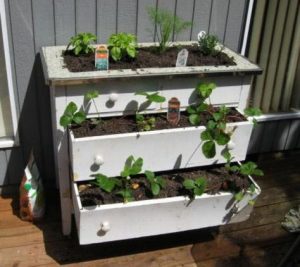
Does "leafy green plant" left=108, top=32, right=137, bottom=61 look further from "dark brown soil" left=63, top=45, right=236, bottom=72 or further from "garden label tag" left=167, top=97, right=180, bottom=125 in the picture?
"garden label tag" left=167, top=97, right=180, bottom=125

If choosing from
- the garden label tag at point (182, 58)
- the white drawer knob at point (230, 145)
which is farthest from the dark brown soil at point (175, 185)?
the garden label tag at point (182, 58)

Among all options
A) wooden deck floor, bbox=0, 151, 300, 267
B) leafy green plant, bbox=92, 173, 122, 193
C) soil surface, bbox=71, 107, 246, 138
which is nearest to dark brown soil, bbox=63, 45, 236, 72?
soil surface, bbox=71, 107, 246, 138

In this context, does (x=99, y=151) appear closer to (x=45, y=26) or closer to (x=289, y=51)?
(x=45, y=26)

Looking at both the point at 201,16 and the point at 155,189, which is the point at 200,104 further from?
the point at 201,16

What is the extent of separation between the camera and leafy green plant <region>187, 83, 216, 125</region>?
204 cm

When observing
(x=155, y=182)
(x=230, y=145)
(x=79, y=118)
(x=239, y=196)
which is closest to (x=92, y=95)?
(x=79, y=118)

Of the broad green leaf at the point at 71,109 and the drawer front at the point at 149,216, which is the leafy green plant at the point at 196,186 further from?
the broad green leaf at the point at 71,109

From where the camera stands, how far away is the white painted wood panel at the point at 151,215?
1892mm

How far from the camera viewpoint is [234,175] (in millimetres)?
2119

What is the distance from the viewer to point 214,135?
196 cm

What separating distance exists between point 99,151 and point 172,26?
86 centimetres

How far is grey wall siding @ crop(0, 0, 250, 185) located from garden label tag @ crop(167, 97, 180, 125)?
0.56 m

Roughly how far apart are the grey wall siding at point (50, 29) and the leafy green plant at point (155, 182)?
812 millimetres

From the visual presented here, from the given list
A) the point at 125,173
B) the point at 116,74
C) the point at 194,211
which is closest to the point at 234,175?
the point at 194,211
